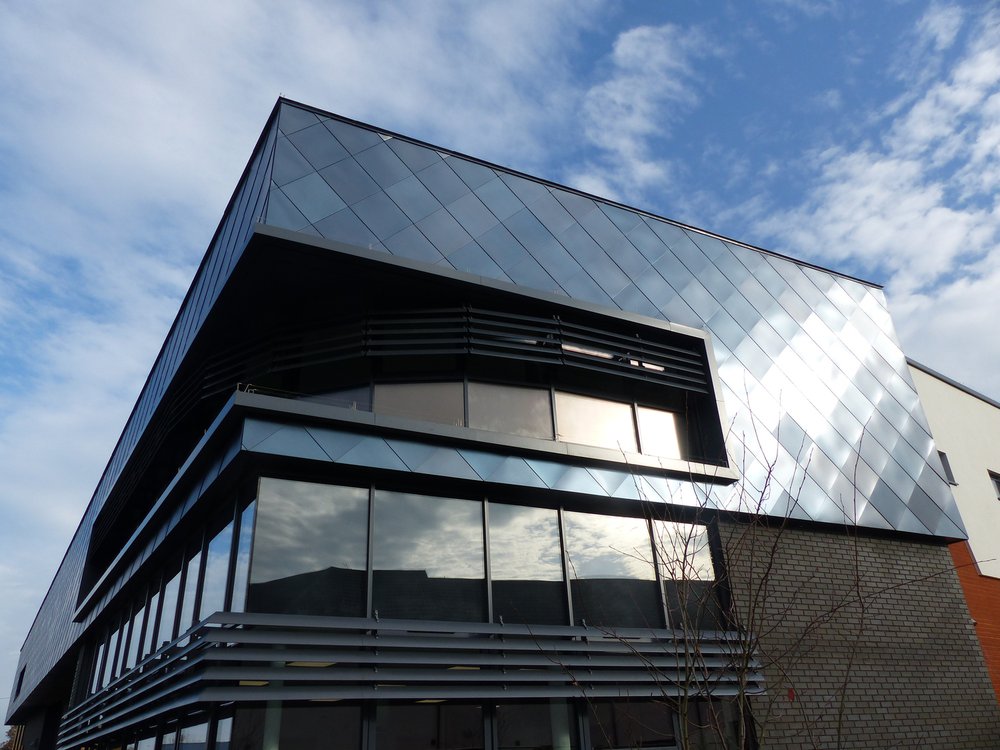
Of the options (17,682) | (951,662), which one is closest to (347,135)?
(951,662)

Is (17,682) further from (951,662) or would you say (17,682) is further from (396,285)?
(951,662)

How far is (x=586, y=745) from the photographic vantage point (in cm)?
959

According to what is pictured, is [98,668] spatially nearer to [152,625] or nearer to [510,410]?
[152,625]

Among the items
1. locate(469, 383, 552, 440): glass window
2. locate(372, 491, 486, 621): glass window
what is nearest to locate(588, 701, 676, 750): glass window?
locate(372, 491, 486, 621): glass window

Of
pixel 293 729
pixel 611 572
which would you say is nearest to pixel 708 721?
pixel 611 572

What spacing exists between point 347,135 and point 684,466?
24.1ft

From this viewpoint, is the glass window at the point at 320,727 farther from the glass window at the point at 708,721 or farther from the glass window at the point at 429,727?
the glass window at the point at 708,721

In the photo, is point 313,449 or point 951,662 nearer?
point 313,449

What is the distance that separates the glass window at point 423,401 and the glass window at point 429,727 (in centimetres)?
378

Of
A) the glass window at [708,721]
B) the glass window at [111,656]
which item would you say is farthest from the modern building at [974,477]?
the glass window at [111,656]

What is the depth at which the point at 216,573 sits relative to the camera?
995cm

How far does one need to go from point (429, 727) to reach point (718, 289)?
9.68 m

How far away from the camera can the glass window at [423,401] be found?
10.8 meters

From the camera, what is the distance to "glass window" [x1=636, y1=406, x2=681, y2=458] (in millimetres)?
12625
